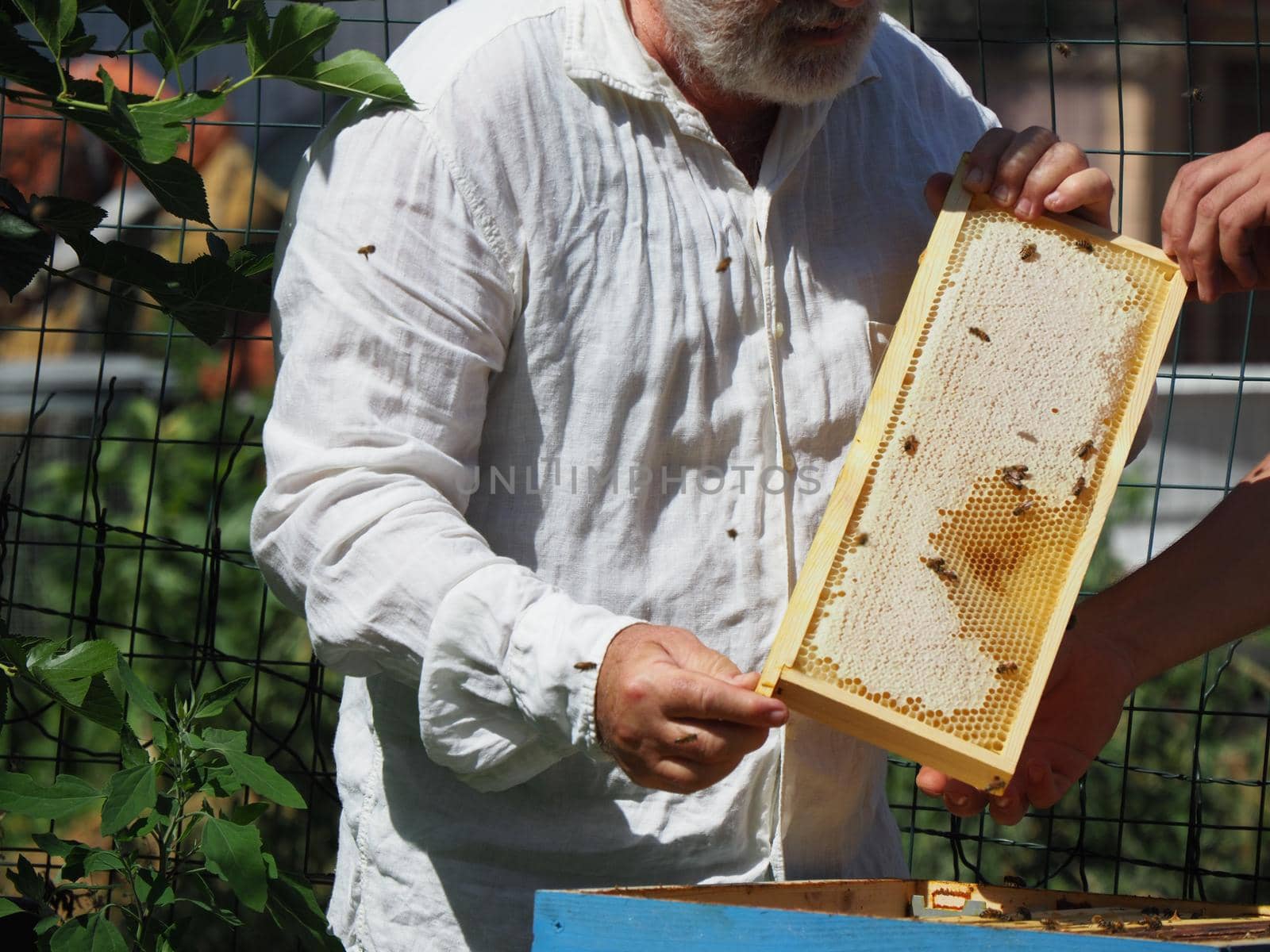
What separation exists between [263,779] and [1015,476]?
1096mm

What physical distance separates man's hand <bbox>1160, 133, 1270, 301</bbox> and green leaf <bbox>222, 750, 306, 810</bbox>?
1389 millimetres

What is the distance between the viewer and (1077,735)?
178 centimetres

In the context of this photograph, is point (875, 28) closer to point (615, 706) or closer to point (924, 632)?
point (924, 632)

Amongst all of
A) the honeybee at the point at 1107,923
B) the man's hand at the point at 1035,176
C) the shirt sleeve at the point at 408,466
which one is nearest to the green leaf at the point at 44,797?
the shirt sleeve at the point at 408,466

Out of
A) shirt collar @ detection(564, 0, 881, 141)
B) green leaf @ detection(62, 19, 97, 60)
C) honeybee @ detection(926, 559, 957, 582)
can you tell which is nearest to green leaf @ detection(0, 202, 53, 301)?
green leaf @ detection(62, 19, 97, 60)

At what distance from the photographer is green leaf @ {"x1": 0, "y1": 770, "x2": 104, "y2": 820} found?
1777 mm

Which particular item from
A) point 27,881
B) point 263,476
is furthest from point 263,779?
point 263,476

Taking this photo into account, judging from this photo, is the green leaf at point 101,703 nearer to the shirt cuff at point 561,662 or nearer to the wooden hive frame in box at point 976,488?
the shirt cuff at point 561,662

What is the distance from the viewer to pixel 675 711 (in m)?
1.28

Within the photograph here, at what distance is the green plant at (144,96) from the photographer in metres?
1.58

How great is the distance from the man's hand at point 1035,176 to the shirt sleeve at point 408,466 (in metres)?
0.65

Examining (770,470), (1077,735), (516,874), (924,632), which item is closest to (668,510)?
(770,470)

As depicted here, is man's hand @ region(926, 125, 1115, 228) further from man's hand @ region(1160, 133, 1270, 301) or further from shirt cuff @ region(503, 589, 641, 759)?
shirt cuff @ region(503, 589, 641, 759)

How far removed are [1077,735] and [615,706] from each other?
0.78 metres
